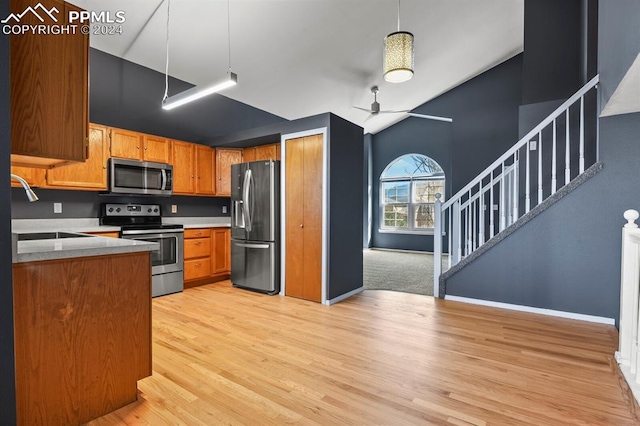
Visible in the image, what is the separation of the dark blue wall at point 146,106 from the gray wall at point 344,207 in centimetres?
265

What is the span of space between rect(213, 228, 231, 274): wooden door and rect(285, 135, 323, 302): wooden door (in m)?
1.30

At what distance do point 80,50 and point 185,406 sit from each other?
6.49 feet

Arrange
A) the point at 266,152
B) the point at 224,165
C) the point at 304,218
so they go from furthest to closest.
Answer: the point at 224,165
the point at 266,152
the point at 304,218

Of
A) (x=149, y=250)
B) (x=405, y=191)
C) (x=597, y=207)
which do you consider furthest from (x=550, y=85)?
(x=149, y=250)

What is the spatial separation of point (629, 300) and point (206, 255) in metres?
4.48

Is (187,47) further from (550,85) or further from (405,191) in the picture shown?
(405,191)

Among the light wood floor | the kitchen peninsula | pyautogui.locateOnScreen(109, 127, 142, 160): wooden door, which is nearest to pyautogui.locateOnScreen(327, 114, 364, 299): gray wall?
the light wood floor

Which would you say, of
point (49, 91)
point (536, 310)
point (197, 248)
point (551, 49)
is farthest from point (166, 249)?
point (551, 49)

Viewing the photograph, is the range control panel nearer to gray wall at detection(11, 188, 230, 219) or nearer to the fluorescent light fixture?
gray wall at detection(11, 188, 230, 219)

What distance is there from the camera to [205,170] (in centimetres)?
487

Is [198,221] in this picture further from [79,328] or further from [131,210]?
[79,328]

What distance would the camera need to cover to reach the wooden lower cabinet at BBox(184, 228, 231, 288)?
4.34 meters

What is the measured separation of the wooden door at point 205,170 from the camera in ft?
15.7

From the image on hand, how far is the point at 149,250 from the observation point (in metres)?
1.81
